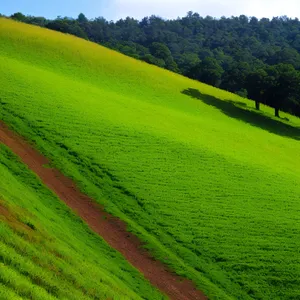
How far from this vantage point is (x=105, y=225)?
3038cm

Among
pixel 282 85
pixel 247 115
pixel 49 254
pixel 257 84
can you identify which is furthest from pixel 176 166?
pixel 282 85

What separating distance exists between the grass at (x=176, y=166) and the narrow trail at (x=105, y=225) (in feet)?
2.53

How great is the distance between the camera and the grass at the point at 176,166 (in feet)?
96.3

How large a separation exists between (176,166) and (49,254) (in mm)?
21154

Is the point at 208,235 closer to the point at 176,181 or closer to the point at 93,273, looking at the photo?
the point at 176,181

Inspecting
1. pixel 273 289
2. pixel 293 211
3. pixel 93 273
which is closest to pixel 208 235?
pixel 273 289

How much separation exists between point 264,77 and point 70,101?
41265 millimetres

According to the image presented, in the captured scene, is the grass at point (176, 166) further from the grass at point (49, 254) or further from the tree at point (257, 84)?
the tree at point (257, 84)

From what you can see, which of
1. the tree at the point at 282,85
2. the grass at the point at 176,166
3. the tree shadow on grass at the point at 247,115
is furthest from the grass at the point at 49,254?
the tree at the point at 282,85

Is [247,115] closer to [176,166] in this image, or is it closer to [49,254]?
[176,166]

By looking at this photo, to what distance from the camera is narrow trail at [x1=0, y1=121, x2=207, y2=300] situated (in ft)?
86.7

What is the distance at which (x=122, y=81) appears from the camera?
71375 mm

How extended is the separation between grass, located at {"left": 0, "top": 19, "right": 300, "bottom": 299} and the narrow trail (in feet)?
2.53

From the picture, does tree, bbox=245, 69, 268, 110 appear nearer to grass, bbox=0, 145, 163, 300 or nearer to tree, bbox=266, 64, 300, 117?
tree, bbox=266, 64, 300, 117
